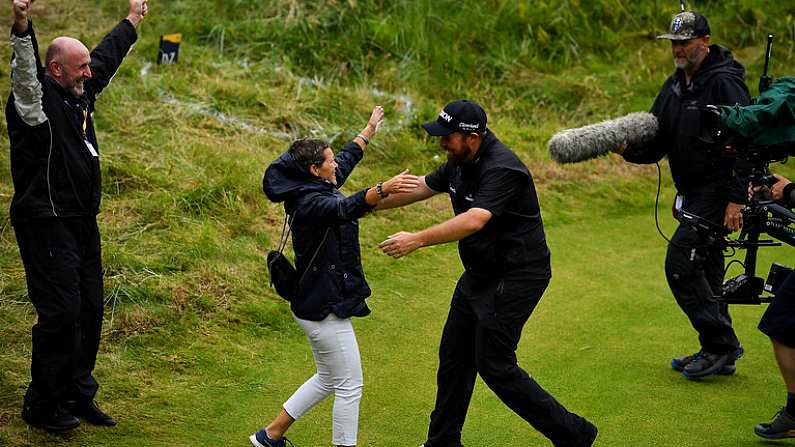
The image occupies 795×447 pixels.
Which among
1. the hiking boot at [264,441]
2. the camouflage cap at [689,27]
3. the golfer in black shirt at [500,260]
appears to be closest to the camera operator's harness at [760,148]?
the camouflage cap at [689,27]

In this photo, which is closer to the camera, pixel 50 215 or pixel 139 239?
pixel 50 215

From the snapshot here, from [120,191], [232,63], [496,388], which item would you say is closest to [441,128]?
[496,388]

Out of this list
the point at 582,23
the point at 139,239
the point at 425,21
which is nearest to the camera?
the point at 139,239

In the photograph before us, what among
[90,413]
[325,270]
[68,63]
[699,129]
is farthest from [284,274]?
[699,129]

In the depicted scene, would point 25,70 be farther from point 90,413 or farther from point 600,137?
point 600,137

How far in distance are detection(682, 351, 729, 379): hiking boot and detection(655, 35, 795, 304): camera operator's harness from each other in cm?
63

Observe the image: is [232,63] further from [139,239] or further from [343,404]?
[343,404]

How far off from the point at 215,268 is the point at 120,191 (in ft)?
4.93

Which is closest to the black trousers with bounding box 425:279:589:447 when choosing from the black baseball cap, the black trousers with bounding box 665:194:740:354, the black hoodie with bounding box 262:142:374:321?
the black hoodie with bounding box 262:142:374:321

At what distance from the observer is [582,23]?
13.6 meters

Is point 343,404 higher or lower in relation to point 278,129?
higher

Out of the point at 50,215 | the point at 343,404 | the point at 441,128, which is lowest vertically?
the point at 343,404

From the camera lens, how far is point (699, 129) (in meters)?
6.44

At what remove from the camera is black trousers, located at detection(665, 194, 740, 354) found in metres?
6.48
